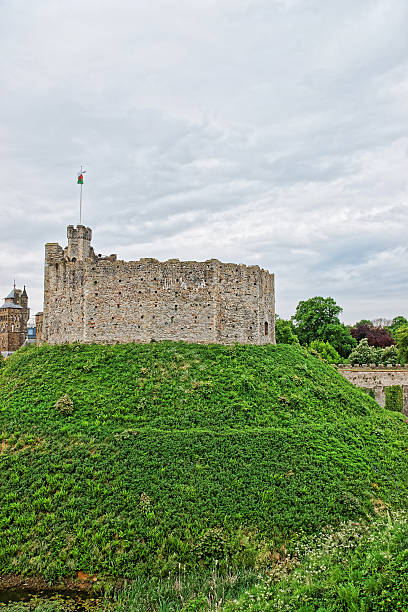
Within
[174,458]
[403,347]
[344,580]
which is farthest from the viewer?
[403,347]

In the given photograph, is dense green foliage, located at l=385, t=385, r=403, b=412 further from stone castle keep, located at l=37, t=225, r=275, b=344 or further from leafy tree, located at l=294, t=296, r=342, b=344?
leafy tree, located at l=294, t=296, r=342, b=344

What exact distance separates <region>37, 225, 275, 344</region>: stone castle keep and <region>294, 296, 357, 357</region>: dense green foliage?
33614mm

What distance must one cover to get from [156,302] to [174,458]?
37.9 ft

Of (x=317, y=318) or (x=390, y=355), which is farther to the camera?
(x=317, y=318)

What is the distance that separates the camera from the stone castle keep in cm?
2753

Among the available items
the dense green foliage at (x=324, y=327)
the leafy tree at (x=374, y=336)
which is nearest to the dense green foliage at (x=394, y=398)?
the dense green foliage at (x=324, y=327)

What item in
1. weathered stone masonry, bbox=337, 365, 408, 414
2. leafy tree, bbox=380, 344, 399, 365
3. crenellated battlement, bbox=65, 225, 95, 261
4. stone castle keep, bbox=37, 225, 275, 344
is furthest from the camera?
leafy tree, bbox=380, 344, 399, 365

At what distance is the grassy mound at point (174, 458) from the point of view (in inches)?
594

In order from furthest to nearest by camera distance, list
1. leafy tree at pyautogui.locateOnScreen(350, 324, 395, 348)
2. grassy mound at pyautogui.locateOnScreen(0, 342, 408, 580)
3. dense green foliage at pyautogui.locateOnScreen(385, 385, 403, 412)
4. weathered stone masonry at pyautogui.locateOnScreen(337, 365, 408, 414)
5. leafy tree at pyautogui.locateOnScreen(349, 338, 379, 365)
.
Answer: leafy tree at pyautogui.locateOnScreen(350, 324, 395, 348), leafy tree at pyautogui.locateOnScreen(349, 338, 379, 365), weathered stone masonry at pyautogui.locateOnScreen(337, 365, 408, 414), dense green foliage at pyautogui.locateOnScreen(385, 385, 403, 412), grassy mound at pyautogui.locateOnScreen(0, 342, 408, 580)

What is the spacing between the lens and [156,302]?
1086 inches

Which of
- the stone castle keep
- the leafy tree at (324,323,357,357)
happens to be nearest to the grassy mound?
the stone castle keep

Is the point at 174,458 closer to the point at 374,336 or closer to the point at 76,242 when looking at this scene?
the point at 76,242

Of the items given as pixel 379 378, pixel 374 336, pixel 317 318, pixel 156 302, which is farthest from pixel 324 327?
pixel 156 302

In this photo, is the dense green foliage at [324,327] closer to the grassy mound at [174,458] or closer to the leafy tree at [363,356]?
the leafy tree at [363,356]
